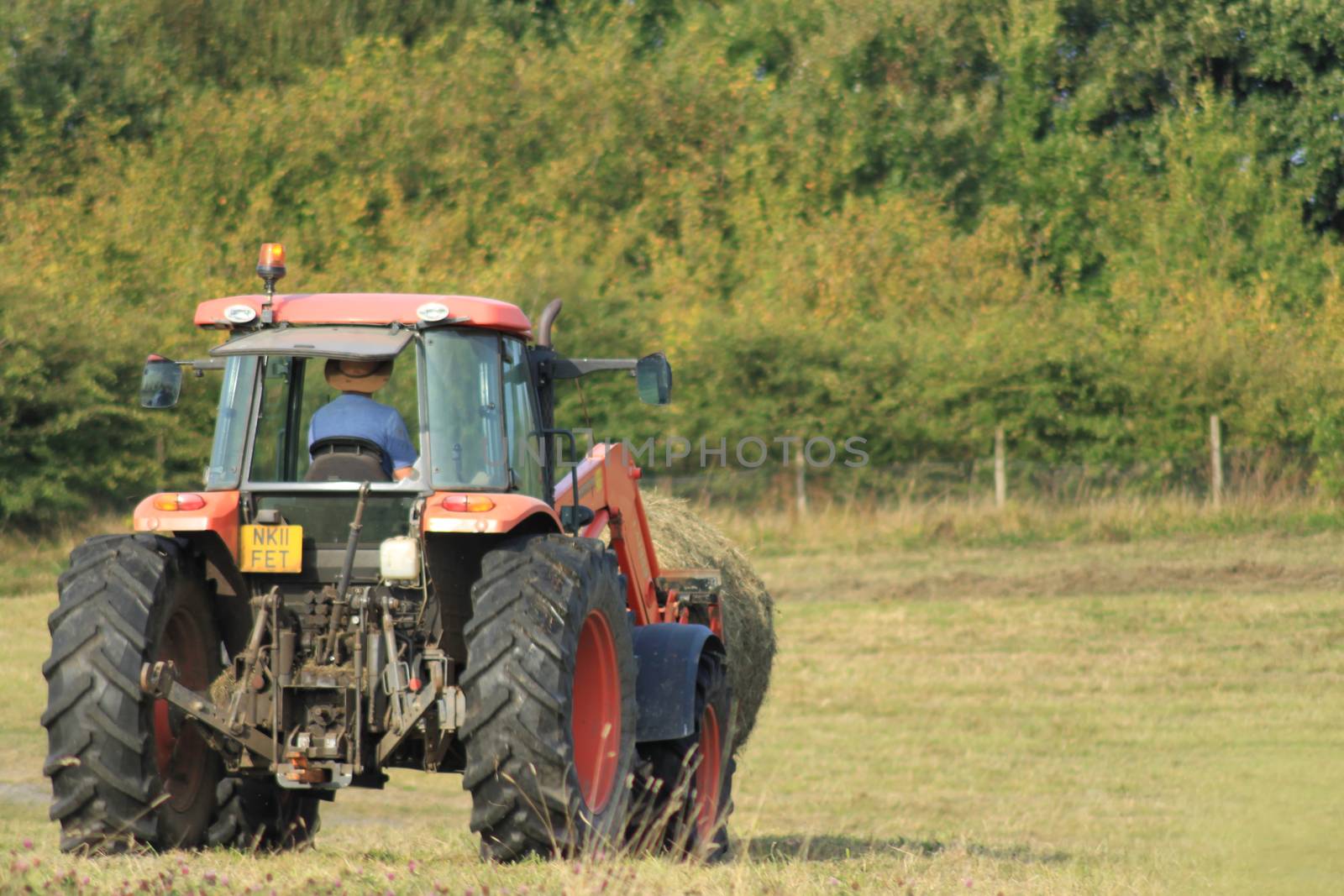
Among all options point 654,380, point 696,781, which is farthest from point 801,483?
point 654,380

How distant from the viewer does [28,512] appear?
2356cm

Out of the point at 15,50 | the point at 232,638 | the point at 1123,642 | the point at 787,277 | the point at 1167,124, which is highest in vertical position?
the point at 15,50

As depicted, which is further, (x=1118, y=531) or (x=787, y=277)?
(x=787, y=277)

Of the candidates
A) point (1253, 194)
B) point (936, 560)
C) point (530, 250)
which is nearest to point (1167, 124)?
point (1253, 194)

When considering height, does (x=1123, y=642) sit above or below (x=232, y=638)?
below

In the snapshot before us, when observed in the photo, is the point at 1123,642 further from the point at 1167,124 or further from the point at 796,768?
the point at 1167,124

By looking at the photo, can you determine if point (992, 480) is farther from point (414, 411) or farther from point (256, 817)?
point (414, 411)

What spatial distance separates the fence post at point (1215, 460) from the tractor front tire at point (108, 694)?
844 inches

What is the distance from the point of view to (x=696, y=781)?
27.5 ft

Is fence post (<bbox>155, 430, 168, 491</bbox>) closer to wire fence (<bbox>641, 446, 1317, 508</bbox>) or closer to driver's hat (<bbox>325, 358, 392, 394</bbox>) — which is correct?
wire fence (<bbox>641, 446, 1317, 508</bbox>)

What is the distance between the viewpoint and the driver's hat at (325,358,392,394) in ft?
24.3

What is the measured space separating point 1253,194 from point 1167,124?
2524mm

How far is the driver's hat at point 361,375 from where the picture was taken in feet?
24.3

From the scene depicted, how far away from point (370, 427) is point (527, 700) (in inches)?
57.0
